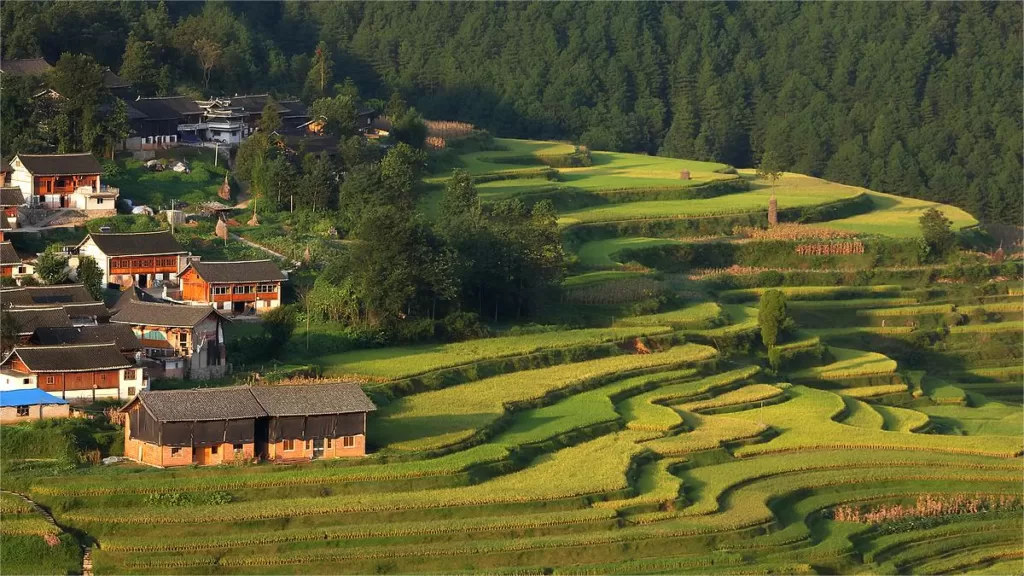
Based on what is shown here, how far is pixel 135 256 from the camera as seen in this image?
46.2 metres

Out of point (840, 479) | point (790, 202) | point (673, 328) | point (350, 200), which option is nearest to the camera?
point (840, 479)

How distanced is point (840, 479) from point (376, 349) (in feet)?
38.4

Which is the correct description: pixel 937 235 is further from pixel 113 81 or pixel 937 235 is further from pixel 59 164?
pixel 59 164

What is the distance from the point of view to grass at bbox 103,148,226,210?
52375mm

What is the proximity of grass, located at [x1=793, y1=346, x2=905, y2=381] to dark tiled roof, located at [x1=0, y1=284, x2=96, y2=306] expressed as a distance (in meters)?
19.1

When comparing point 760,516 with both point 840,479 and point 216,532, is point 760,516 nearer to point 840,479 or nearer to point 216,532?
point 840,479

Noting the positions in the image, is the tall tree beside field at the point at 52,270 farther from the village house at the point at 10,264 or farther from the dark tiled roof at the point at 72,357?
the dark tiled roof at the point at 72,357

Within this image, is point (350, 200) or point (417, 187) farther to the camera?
point (417, 187)

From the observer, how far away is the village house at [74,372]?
36906 mm

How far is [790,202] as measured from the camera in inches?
2721

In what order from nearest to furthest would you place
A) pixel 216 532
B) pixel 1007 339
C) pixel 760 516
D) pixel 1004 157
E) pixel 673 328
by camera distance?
pixel 216 532 < pixel 760 516 < pixel 673 328 < pixel 1007 339 < pixel 1004 157

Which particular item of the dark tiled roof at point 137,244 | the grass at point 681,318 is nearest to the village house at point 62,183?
the dark tiled roof at point 137,244

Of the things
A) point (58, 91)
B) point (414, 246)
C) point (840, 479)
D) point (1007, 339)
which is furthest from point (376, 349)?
point (1007, 339)

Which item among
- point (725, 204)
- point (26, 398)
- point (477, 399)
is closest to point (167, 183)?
point (477, 399)
